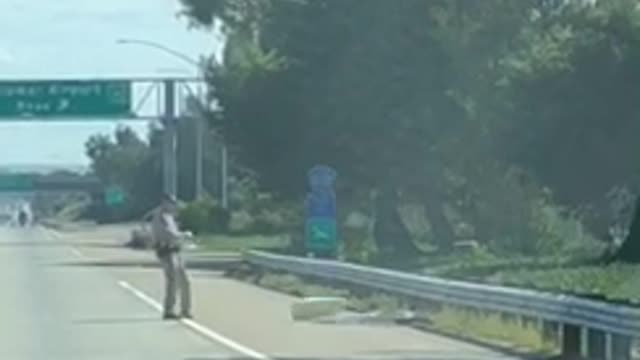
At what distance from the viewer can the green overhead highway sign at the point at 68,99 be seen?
91938mm

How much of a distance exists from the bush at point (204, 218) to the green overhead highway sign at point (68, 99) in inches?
289

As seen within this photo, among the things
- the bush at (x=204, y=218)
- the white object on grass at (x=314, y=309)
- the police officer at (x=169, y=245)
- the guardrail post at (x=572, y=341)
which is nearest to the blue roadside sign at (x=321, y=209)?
the white object on grass at (x=314, y=309)

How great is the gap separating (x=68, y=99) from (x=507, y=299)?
6911 cm

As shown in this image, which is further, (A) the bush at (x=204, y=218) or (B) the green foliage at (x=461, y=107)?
(A) the bush at (x=204, y=218)

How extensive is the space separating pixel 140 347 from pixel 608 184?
3182 centimetres

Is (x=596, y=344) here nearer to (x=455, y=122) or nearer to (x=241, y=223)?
(x=455, y=122)

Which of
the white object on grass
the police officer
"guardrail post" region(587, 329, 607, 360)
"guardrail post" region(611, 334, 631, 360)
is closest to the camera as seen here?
"guardrail post" region(611, 334, 631, 360)

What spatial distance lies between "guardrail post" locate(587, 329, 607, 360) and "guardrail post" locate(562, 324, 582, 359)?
15cm

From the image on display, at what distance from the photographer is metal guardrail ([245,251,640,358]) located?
20.3m

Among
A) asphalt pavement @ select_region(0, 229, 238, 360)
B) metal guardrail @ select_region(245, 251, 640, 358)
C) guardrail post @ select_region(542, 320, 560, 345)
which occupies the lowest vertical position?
asphalt pavement @ select_region(0, 229, 238, 360)

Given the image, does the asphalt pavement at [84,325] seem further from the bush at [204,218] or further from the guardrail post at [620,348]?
the bush at [204,218]

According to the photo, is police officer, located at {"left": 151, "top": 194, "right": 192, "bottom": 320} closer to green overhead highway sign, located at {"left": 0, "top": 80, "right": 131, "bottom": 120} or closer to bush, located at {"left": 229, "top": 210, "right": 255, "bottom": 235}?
green overhead highway sign, located at {"left": 0, "top": 80, "right": 131, "bottom": 120}

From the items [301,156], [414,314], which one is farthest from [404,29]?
[414,314]

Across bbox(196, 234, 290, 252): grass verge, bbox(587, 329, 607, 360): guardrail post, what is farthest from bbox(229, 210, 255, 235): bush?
bbox(587, 329, 607, 360): guardrail post
